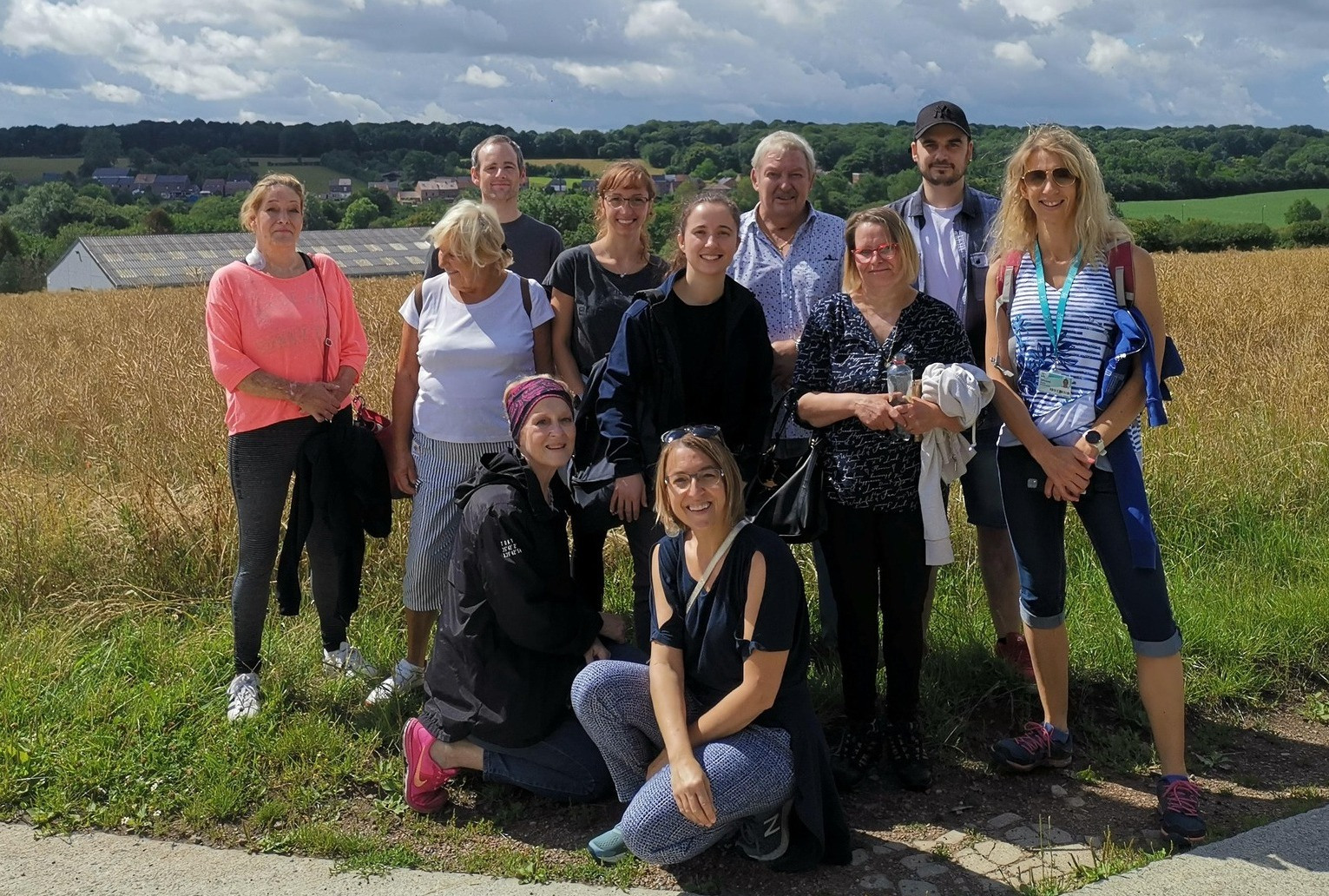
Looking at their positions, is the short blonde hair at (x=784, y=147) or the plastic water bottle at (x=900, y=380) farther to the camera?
the short blonde hair at (x=784, y=147)

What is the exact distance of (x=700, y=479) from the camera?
3332mm

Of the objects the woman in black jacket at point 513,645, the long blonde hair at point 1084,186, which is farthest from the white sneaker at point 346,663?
the long blonde hair at point 1084,186

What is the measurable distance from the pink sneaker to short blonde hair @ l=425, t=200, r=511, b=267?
1746 mm

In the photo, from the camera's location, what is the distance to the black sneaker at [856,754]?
3.83 meters

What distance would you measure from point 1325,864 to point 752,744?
1664 mm

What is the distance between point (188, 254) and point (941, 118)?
55.6m

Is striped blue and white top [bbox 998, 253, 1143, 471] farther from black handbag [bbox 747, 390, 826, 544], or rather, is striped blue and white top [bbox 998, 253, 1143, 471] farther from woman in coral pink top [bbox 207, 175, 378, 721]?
woman in coral pink top [bbox 207, 175, 378, 721]

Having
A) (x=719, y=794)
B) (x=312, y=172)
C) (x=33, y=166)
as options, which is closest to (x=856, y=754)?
(x=719, y=794)

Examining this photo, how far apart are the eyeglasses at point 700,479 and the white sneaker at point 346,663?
1.97m

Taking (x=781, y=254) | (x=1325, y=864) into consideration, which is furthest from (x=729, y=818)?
(x=781, y=254)

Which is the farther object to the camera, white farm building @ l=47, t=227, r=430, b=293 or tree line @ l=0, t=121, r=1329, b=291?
white farm building @ l=47, t=227, r=430, b=293

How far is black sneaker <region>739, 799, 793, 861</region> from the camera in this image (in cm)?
330

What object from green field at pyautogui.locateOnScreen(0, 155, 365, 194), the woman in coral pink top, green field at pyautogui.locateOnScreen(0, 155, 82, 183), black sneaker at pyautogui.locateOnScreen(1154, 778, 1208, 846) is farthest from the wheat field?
green field at pyautogui.locateOnScreen(0, 155, 82, 183)

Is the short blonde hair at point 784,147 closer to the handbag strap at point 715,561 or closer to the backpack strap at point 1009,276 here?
the backpack strap at point 1009,276
